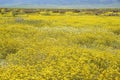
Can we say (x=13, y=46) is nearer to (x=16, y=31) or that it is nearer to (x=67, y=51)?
(x=67, y=51)

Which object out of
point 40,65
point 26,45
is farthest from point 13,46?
point 40,65

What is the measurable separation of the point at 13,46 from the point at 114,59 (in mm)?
4634

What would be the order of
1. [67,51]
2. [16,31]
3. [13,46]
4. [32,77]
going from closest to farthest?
[32,77], [67,51], [13,46], [16,31]

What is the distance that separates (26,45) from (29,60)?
3206 mm

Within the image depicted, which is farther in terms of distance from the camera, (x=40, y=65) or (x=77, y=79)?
(x=40, y=65)

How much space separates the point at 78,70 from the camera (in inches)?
361

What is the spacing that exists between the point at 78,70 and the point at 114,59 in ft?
8.70

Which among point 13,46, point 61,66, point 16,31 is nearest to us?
point 61,66

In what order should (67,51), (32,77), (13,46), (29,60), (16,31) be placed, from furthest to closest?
(16,31) < (13,46) < (67,51) < (29,60) < (32,77)

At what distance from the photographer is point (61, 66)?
977 centimetres

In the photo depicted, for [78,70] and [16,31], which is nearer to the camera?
[78,70]

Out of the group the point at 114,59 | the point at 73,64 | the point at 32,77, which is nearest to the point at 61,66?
the point at 73,64

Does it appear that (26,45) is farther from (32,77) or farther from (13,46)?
(32,77)

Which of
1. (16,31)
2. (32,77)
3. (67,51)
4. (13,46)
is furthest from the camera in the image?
(16,31)
